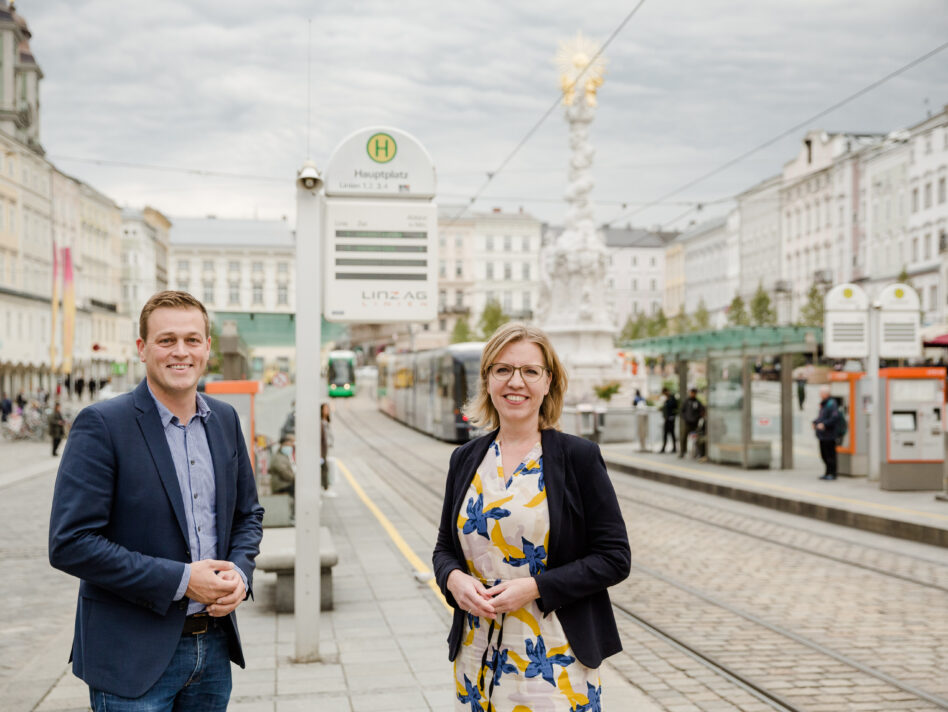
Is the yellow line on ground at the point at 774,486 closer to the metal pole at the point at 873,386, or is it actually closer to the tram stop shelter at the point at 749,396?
the tram stop shelter at the point at 749,396

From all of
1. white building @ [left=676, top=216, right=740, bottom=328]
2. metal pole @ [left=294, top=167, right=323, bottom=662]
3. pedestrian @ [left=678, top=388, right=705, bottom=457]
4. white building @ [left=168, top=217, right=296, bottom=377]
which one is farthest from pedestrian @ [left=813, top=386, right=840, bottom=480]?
white building @ [left=168, top=217, right=296, bottom=377]

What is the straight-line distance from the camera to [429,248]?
712 cm

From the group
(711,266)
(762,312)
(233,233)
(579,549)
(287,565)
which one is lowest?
(287,565)

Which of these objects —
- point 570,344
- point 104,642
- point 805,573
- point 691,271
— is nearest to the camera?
point 104,642

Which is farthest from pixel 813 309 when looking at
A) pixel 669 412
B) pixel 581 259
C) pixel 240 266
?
pixel 240 266

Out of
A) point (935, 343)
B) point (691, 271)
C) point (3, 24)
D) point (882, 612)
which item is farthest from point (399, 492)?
point (691, 271)

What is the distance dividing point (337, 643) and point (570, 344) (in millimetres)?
35535

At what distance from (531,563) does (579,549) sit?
0.16 metres

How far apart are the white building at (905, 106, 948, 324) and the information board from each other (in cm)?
5897

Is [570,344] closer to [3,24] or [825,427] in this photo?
[825,427]

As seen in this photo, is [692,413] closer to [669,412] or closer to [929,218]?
[669,412]

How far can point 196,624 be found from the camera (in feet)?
10.3

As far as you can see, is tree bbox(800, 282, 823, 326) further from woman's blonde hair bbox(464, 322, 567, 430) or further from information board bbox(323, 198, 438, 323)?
woman's blonde hair bbox(464, 322, 567, 430)

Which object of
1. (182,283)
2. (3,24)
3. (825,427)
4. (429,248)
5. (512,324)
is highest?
(3,24)
